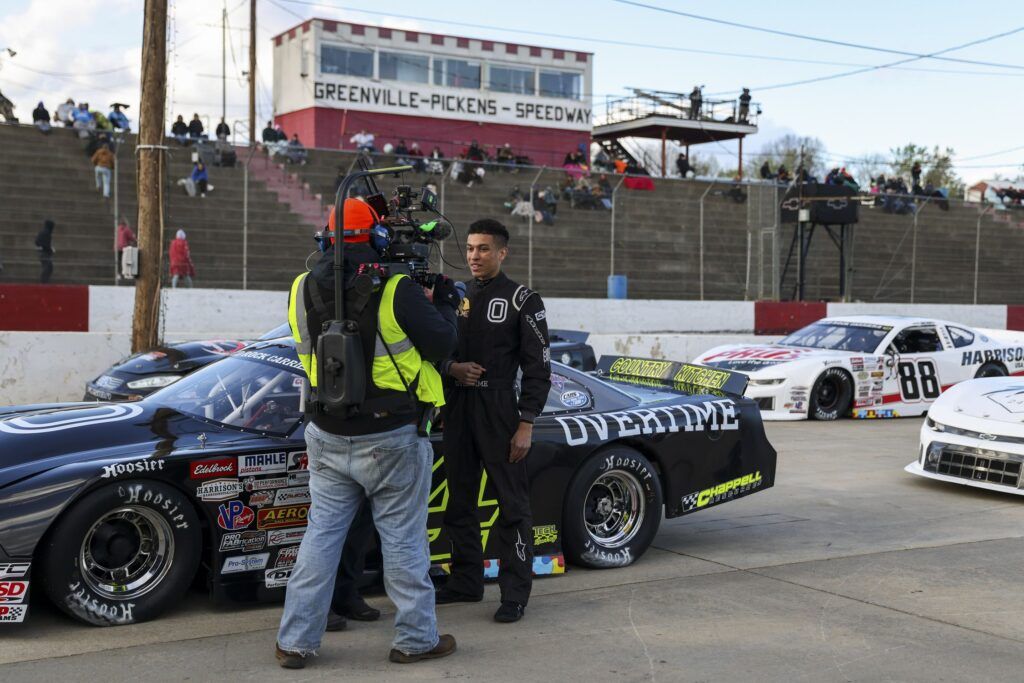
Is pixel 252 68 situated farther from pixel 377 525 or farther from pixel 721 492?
pixel 377 525

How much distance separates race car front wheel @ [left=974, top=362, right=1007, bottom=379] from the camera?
13.9 meters

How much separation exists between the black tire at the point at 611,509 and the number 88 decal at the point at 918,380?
27.3ft

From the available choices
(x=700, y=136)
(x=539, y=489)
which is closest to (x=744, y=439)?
(x=539, y=489)

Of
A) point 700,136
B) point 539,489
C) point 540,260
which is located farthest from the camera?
point 700,136

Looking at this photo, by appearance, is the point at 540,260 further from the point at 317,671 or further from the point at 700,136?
the point at 700,136

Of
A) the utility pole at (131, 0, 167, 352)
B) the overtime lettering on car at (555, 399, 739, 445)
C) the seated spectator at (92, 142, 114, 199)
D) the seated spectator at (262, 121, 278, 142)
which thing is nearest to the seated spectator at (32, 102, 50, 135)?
the seated spectator at (92, 142, 114, 199)

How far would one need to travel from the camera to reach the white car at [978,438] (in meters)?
7.93

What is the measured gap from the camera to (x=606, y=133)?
45031 mm

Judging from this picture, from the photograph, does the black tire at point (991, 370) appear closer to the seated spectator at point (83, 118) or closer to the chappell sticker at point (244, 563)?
the chappell sticker at point (244, 563)

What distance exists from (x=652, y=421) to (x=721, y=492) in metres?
0.72

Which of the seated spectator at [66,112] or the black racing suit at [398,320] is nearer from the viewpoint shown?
the black racing suit at [398,320]

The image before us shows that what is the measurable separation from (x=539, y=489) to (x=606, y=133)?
4074 cm

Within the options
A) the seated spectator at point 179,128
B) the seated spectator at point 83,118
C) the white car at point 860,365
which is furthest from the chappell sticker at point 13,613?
the seated spectator at point 179,128

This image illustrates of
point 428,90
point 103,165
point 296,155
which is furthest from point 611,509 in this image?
point 428,90
